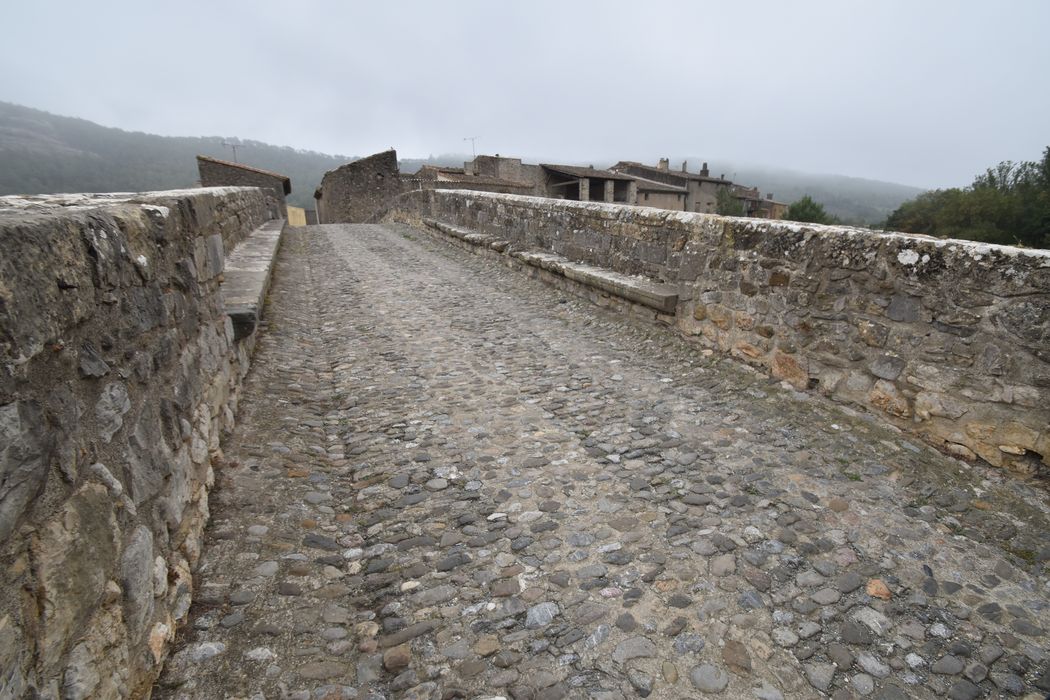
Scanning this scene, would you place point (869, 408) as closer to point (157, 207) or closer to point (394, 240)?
point (157, 207)

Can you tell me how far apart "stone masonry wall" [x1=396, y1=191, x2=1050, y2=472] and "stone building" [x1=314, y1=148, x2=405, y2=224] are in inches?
939

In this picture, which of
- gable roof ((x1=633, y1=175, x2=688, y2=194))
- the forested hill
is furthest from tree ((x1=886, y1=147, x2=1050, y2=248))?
the forested hill

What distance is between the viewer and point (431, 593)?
7.18 ft

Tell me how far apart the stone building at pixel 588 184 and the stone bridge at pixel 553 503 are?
82.0ft

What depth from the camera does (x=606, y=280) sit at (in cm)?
584

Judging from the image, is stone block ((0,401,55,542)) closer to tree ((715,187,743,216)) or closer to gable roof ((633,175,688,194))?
gable roof ((633,175,688,194))

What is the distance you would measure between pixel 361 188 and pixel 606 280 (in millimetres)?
23560

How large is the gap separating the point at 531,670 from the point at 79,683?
1.28 m

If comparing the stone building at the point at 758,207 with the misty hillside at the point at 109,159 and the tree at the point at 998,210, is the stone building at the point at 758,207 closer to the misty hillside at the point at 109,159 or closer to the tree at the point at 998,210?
the tree at the point at 998,210

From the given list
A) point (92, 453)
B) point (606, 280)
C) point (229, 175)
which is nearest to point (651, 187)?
point (229, 175)

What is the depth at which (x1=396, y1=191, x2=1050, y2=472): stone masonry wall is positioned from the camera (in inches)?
105

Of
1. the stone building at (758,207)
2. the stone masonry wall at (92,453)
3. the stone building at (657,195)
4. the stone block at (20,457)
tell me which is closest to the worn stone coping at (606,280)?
the stone masonry wall at (92,453)

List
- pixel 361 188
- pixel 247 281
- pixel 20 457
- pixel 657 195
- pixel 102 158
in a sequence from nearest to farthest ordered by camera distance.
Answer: pixel 20 457
pixel 247 281
pixel 361 188
pixel 657 195
pixel 102 158

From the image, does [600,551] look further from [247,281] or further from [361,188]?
[361,188]
